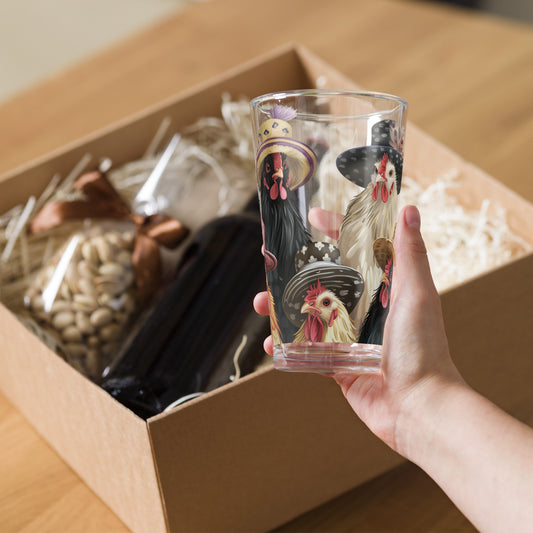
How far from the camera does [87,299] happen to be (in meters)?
0.75

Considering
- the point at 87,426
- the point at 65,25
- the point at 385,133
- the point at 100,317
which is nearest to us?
the point at 385,133

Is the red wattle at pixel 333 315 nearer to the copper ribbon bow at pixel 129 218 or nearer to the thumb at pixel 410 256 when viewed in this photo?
the thumb at pixel 410 256

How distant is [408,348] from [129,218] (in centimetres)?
40

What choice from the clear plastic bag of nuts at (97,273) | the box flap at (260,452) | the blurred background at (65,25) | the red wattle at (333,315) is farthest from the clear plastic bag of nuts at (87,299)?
the blurred background at (65,25)

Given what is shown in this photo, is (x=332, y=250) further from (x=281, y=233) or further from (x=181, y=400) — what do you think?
(x=181, y=400)

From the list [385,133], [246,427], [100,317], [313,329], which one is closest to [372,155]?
[385,133]

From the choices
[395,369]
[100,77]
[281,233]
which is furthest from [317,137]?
[100,77]

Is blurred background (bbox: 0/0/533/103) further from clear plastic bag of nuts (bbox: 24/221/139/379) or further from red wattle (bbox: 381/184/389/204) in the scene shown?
red wattle (bbox: 381/184/389/204)

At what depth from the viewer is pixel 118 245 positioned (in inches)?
31.0

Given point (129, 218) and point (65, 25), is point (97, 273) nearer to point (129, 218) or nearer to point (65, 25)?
point (129, 218)

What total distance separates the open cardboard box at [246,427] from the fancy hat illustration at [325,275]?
9 centimetres

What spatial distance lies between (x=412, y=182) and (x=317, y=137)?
0.38m

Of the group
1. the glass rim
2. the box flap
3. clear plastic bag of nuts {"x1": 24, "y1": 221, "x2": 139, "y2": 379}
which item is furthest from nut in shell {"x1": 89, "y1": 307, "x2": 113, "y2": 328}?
the glass rim

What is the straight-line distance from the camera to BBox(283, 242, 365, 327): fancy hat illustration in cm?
49
